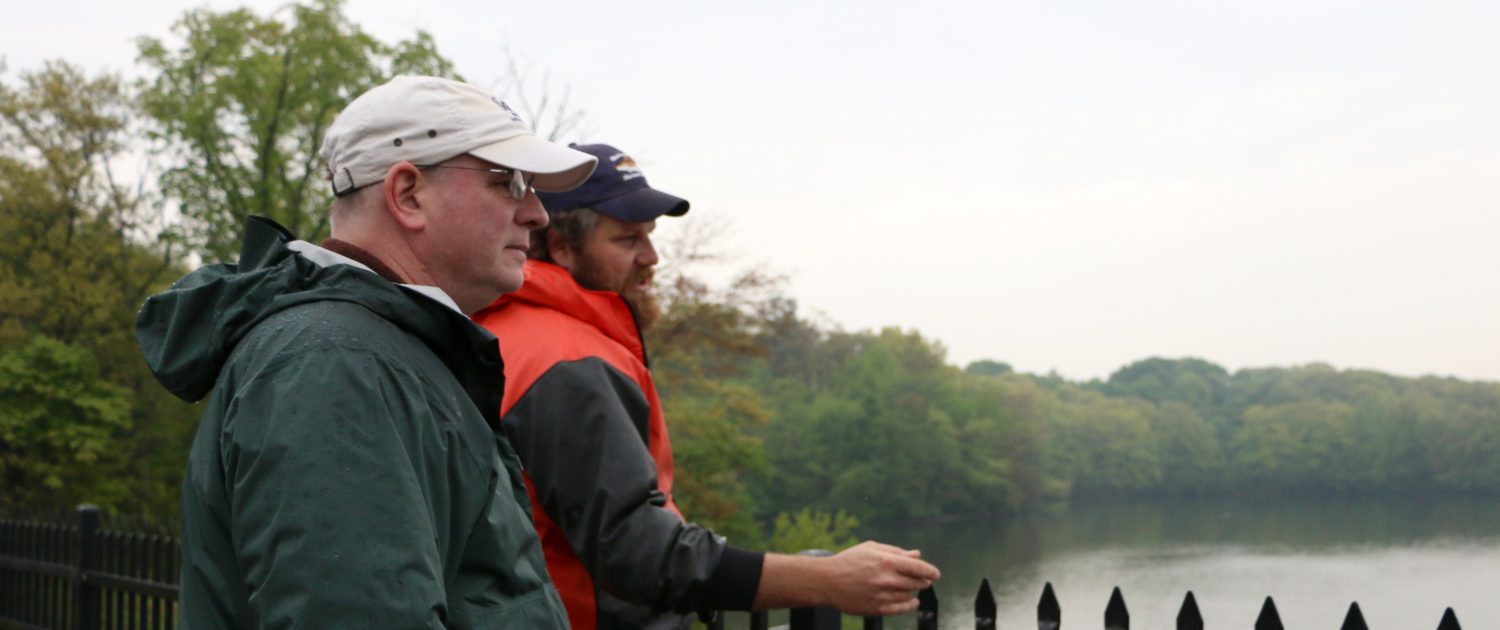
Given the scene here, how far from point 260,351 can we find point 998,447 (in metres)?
66.1

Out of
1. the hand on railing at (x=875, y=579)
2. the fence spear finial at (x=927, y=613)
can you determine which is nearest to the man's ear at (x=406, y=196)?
the hand on railing at (x=875, y=579)

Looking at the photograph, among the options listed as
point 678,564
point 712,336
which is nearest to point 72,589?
point 678,564

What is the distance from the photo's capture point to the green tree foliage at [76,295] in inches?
964

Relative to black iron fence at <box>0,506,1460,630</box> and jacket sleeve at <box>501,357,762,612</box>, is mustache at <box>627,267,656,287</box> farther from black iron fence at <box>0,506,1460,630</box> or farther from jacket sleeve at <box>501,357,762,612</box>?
black iron fence at <box>0,506,1460,630</box>

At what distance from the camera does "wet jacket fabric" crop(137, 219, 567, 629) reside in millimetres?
1107

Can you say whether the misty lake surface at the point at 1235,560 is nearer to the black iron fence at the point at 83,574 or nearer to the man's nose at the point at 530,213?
the man's nose at the point at 530,213

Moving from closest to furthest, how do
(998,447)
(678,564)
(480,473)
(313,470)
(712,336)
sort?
(313,470) → (480,473) → (678,564) → (712,336) → (998,447)

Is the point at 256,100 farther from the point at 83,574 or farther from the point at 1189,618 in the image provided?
the point at 1189,618

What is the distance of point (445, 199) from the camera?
4.63ft

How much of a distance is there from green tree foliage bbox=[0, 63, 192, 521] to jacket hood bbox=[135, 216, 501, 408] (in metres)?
25.8

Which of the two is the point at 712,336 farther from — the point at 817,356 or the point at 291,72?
the point at 817,356

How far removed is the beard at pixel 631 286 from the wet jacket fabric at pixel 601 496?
0.25 metres

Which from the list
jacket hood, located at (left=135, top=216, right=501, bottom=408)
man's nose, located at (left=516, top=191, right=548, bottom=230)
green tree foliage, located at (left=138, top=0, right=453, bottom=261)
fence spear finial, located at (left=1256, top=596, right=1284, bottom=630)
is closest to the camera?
jacket hood, located at (left=135, top=216, right=501, bottom=408)

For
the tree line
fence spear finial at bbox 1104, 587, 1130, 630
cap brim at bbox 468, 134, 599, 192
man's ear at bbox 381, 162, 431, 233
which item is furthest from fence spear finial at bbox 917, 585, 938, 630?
the tree line
